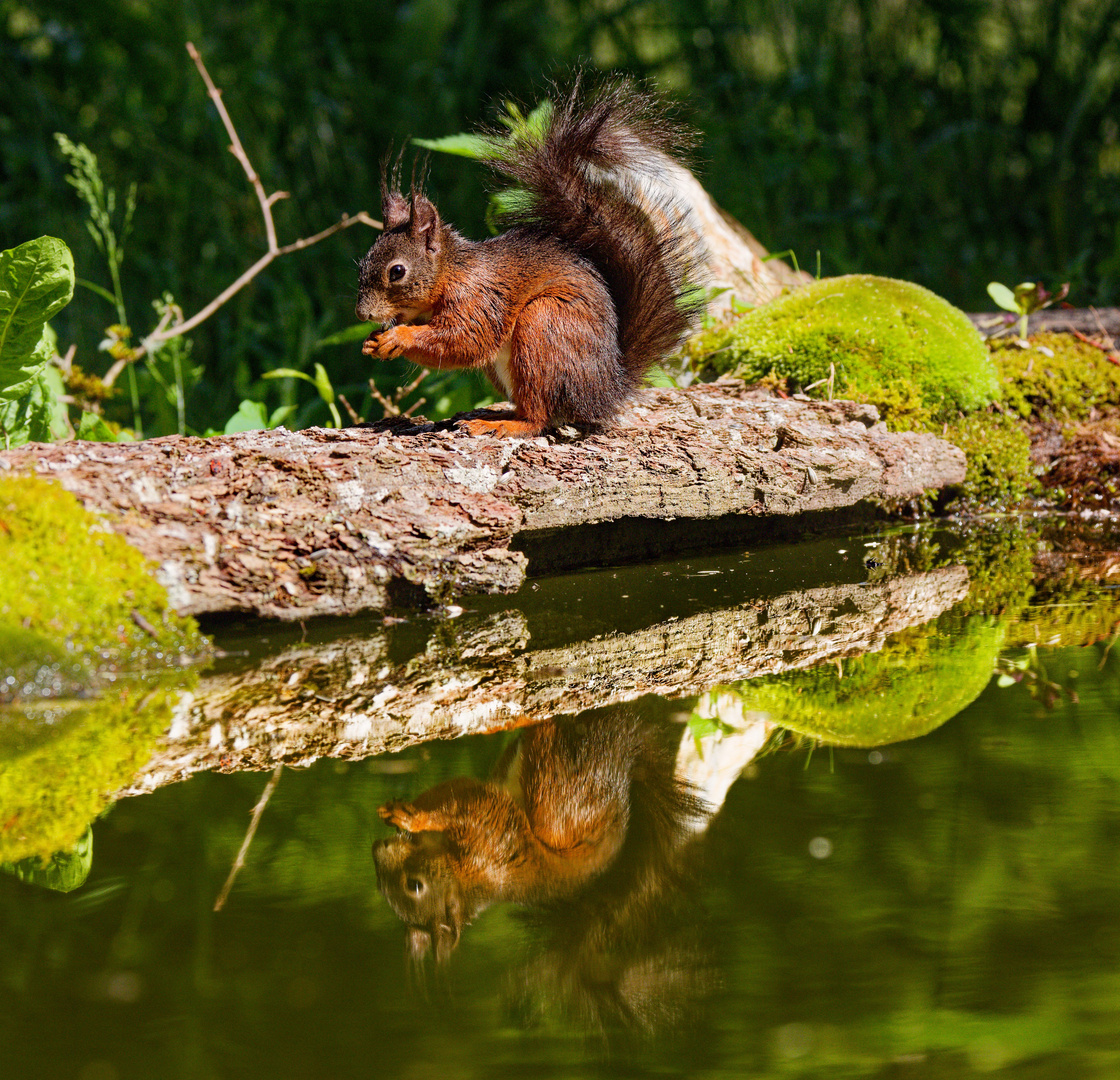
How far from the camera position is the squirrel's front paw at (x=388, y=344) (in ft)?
10.2

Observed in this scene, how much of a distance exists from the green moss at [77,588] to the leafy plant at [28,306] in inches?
28.1

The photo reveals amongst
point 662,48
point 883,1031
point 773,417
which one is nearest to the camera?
point 883,1031

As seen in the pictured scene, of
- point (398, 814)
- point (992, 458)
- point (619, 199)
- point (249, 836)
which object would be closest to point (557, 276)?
point (619, 199)

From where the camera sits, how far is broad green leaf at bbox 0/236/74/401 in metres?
2.74

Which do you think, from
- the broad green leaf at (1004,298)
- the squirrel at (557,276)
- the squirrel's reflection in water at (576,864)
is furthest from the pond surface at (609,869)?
the broad green leaf at (1004,298)

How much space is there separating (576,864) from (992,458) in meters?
2.90

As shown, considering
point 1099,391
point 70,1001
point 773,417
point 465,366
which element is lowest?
point 1099,391

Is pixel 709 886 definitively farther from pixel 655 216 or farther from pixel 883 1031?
pixel 655 216

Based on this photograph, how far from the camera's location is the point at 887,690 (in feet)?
6.95

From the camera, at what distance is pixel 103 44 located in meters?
6.74

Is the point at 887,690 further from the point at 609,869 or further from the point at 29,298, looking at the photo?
the point at 29,298

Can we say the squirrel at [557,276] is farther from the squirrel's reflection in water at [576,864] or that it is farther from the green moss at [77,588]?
the squirrel's reflection in water at [576,864]

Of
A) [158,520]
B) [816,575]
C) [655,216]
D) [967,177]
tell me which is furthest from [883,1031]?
[967,177]

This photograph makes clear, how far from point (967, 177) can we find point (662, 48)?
2321mm
